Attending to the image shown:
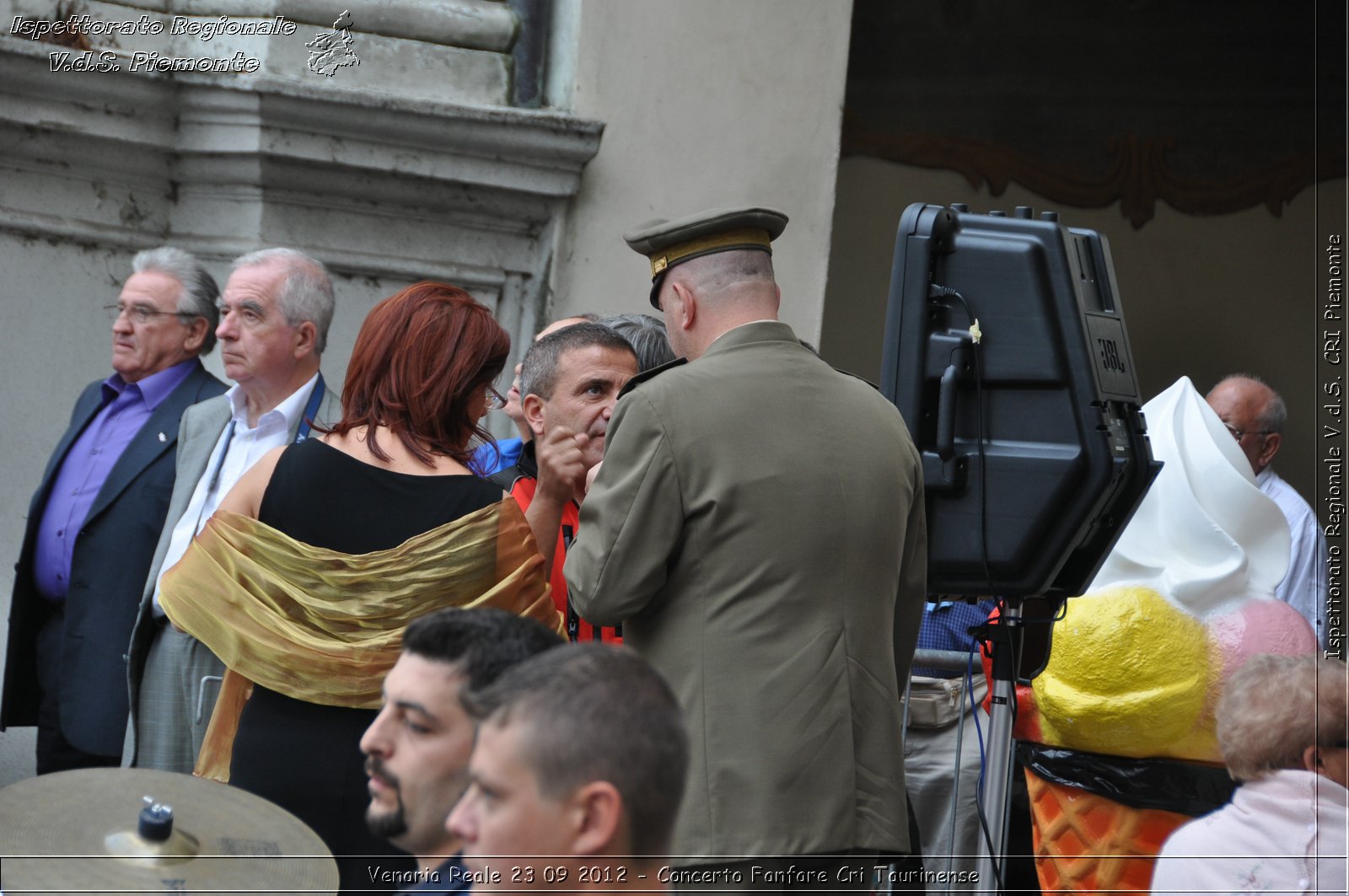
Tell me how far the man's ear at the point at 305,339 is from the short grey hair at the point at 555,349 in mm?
1009

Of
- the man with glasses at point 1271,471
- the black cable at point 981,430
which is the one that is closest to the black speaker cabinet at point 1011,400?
the black cable at point 981,430

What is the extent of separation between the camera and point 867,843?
9.02 ft

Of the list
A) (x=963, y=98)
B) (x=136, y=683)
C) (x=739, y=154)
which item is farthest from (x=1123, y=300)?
(x=136, y=683)

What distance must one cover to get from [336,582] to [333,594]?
29 millimetres

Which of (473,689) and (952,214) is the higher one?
(952,214)

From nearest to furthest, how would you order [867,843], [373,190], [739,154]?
[867,843]
[373,190]
[739,154]

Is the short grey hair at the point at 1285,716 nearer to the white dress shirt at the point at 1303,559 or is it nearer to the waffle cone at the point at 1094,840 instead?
the waffle cone at the point at 1094,840

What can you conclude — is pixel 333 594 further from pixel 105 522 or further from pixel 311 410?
pixel 105 522

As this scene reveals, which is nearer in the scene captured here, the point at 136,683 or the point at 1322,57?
the point at 136,683

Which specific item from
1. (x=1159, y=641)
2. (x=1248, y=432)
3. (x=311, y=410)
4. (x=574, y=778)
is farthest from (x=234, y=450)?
(x=1248, y=432)

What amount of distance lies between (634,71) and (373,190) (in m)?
1.01

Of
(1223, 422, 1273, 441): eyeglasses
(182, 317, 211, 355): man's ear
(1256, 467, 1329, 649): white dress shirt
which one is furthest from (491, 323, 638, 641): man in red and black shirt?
(1223, 422, 1273, 441): eyeglasses

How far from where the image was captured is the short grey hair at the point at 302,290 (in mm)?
4352

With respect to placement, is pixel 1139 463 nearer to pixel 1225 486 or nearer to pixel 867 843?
pixel 1225 486
